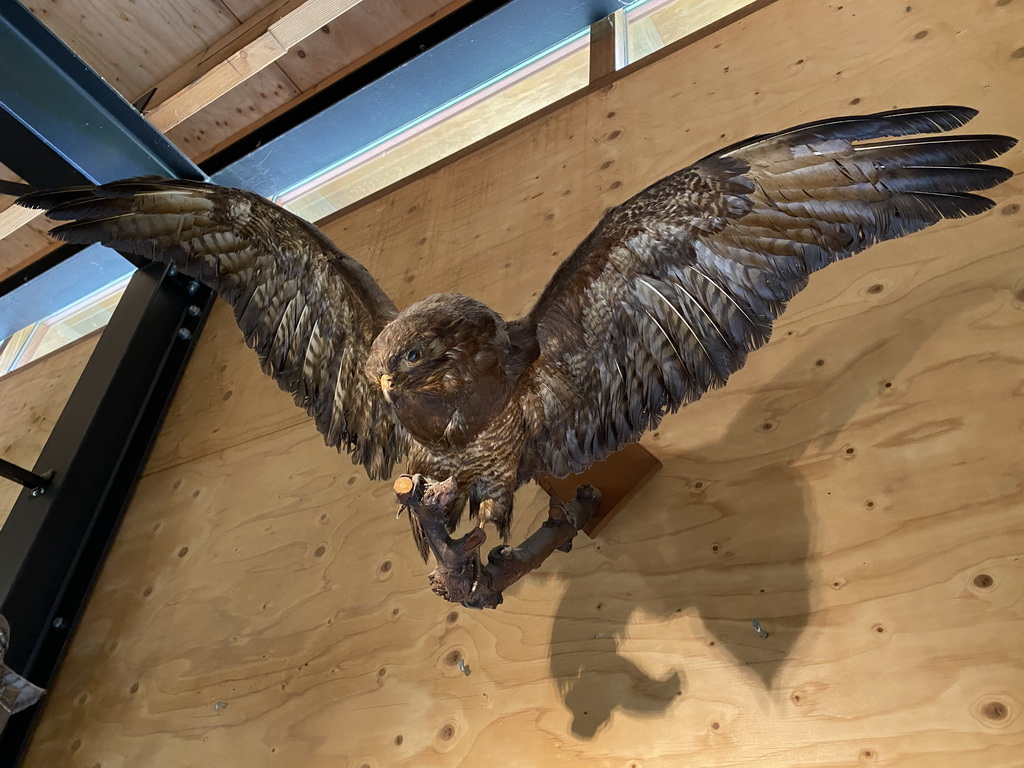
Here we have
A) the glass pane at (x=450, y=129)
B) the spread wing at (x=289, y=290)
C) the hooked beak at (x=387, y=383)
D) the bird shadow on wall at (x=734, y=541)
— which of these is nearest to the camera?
the hooked beak at (x=387, y=383)

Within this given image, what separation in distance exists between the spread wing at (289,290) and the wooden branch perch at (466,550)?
291 mm

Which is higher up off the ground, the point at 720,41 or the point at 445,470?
the point at 445,470

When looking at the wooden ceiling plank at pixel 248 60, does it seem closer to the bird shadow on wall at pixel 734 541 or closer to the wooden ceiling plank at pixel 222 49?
the wooden ceiling plank at pixel 222 49

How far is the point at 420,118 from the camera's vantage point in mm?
2852

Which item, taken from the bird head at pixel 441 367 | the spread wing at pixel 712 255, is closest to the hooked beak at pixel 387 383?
the bird head at pixel 441 367

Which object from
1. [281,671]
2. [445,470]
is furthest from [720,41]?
[281,671]

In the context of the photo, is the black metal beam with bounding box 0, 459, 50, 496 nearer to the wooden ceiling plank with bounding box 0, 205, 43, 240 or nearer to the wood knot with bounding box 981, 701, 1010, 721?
the wooden ceiling plank with bounding box 0, 205, 43, 240

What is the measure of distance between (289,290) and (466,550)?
669mm

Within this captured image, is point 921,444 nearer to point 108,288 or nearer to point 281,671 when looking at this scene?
point 281,671

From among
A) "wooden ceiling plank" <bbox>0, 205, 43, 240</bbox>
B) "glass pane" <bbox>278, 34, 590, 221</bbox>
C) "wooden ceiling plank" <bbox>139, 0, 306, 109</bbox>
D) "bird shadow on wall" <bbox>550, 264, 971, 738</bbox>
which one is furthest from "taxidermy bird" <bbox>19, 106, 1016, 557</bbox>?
"wooden ceiling plank" <bbox>0, 205, 43, 240</bbox>

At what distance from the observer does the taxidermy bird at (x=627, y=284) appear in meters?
1.07

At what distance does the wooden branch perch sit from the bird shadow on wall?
0.19 metres

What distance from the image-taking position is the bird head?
1.10m

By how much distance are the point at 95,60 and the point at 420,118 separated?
146 centimetres
